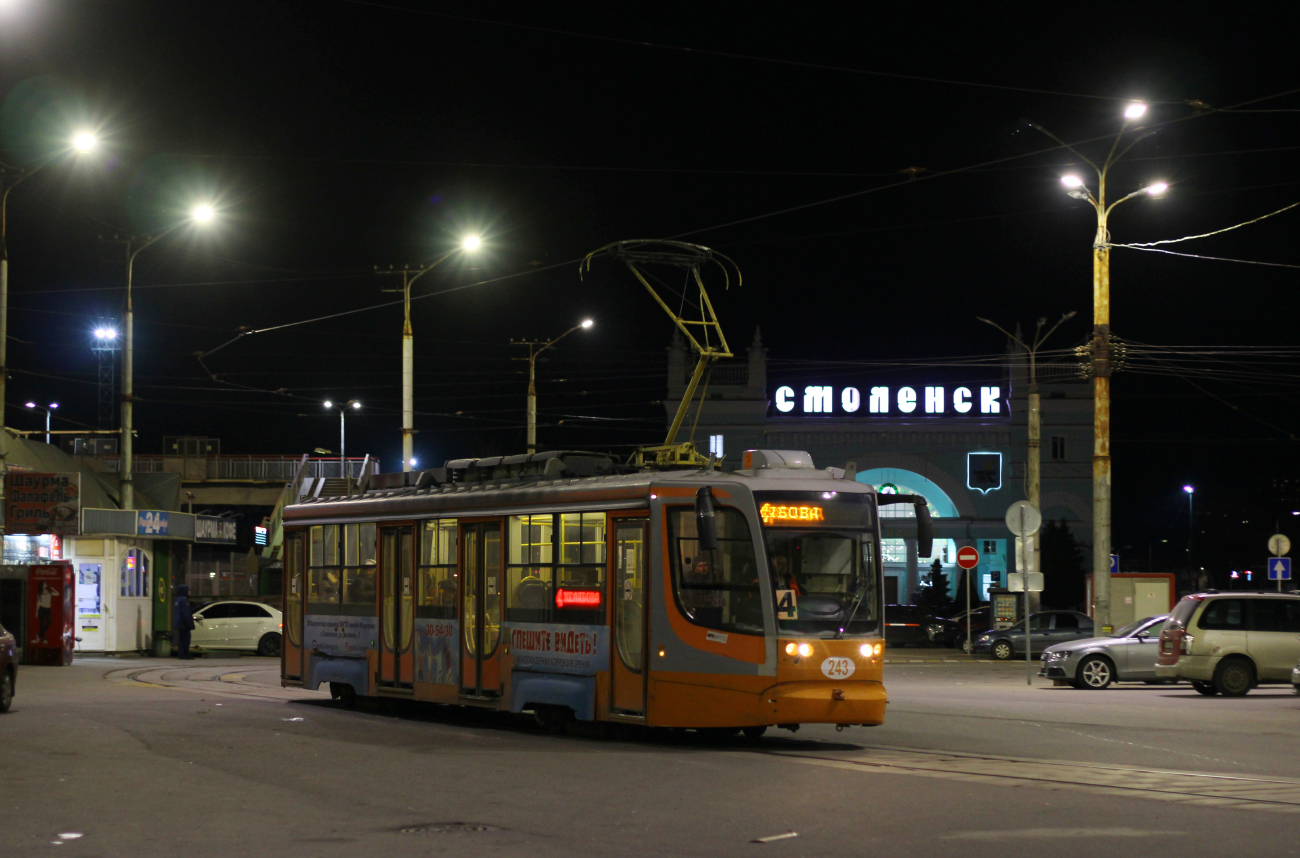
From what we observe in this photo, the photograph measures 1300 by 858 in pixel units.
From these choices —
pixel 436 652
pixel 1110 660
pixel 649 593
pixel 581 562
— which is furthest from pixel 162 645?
pixel 649 593

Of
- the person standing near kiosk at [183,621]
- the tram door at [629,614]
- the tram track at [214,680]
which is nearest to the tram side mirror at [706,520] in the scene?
the tram door at [629,614]

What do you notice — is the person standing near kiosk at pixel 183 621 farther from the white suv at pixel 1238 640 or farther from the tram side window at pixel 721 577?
the tram side window at pixel 721 577

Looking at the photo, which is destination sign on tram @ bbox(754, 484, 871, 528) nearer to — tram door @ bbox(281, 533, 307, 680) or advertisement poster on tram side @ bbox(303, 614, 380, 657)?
advertisement poster on tram side @ bbox(303, 614, 380, 657)

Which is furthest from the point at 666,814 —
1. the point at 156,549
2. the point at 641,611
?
the point at 156,549

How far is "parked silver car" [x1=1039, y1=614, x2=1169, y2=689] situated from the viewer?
25297 millimetres

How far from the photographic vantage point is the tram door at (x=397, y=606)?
17188mm

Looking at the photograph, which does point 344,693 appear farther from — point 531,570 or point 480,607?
point 531,570

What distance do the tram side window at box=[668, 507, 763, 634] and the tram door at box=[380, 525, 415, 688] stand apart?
15.1 feet

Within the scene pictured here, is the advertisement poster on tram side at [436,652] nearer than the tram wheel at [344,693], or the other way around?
the advertisement poster on tram side at [436,652]

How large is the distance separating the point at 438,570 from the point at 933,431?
63054 mm

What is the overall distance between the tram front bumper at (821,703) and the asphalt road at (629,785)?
1.19ft

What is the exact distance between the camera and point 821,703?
13.2 meters

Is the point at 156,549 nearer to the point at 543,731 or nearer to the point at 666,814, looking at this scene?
the point at 543,731

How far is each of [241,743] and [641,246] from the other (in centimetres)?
837
